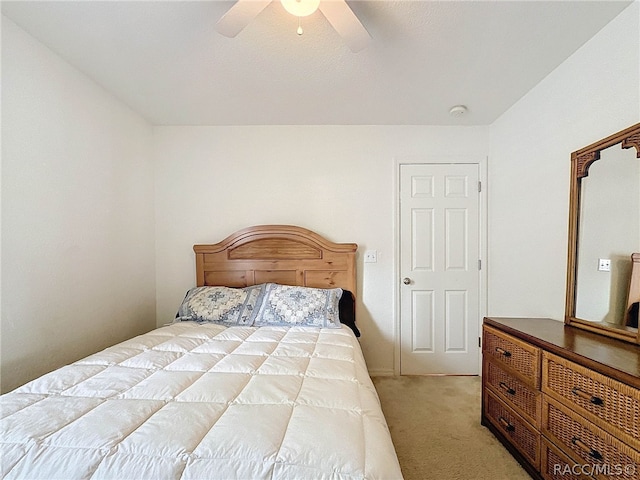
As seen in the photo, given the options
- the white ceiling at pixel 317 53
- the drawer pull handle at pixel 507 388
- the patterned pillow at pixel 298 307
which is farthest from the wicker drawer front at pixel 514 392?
the white ceiling at pixel 317 53

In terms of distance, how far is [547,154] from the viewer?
2072 mm

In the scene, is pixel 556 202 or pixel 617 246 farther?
pixel 556 202

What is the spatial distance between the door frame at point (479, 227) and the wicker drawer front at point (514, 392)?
900 mm

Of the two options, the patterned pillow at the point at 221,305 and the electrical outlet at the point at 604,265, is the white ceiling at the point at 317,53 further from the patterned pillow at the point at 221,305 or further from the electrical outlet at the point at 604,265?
the patterned pillow at the point at 221,305

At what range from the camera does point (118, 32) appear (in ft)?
5.48

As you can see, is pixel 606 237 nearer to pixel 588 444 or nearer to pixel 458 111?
pixel 588 444

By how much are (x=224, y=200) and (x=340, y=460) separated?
249cm

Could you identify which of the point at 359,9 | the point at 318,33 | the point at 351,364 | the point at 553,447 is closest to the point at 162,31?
the point at 318,33

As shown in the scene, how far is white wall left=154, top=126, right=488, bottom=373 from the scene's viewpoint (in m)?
2.87

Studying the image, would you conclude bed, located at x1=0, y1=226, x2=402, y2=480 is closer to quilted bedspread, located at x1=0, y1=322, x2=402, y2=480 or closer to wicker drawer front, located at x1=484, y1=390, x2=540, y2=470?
quilted bedspread, located at x1=0, y1=322, x2=402, y2=480

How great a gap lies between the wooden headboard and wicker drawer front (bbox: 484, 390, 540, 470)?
51.2 inches

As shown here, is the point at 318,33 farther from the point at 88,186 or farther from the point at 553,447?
the point at 553,447

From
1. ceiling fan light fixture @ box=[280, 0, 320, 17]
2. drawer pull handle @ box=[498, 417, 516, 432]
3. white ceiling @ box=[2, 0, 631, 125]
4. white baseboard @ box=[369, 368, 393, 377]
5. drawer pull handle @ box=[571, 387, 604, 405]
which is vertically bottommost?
white baseboard @ box=[369, 368, 393, 377]

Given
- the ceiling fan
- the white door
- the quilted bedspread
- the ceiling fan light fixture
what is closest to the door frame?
the white door
